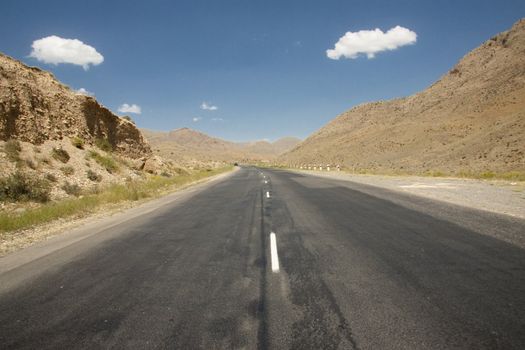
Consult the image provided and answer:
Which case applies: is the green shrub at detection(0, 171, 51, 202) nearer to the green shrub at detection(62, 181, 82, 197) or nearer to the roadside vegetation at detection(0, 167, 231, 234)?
the roadside vegetation at detection(0, 167, 231, 234)

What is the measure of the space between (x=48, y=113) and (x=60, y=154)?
430 centimetres

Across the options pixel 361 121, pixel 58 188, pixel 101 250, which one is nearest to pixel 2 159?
pixel 58 188

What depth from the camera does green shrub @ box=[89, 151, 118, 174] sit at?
82.3ft

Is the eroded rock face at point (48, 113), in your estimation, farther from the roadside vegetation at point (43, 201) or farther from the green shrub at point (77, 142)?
the roadside vegetation at point (43, 201)

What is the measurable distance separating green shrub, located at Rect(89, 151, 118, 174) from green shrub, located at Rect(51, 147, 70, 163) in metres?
2.80

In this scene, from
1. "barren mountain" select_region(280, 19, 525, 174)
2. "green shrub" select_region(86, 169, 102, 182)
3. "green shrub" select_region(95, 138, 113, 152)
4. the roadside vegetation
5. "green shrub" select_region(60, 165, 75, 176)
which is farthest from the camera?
"barren mountain" select_region(280, 19, 525, 174)

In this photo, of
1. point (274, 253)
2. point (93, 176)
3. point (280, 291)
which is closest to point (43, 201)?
point (93, 176)

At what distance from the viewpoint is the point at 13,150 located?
59.8 feet

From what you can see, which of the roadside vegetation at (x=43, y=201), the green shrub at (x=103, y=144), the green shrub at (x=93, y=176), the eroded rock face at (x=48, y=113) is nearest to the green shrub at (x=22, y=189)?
the roadside vegetation at (x=43, y=201)

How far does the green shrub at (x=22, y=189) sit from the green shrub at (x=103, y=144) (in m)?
13.3

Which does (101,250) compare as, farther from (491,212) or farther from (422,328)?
(491,212)

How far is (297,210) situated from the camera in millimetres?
11805

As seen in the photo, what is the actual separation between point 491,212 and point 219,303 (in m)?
9.22

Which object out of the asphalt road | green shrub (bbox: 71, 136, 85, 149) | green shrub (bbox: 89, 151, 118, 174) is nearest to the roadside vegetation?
the asphalt road
